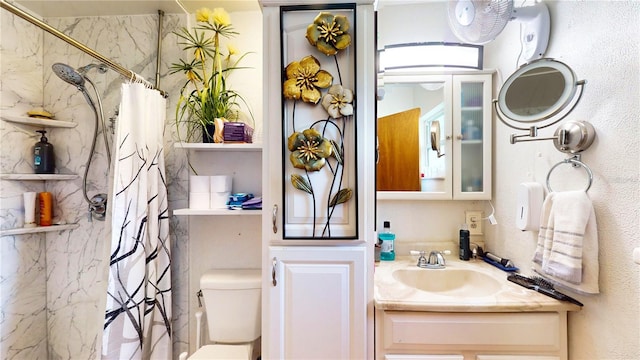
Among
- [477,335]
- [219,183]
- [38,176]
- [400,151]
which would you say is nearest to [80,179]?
[38,176]

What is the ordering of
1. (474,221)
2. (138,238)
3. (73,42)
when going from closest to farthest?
(73,42), (138,238), (474,221)

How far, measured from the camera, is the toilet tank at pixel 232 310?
1.36m

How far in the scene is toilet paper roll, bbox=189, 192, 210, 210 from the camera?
134cm

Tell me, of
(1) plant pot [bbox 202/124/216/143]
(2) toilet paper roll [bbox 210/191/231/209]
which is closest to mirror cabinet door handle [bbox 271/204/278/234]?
A: (2) toilet paper roll [bbox 210/191/231/209]

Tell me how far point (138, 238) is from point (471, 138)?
6.27 ft

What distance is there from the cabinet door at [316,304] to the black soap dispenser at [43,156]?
5.04 ft

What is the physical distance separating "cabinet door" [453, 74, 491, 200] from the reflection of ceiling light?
97 millimetres

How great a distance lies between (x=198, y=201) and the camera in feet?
4.41

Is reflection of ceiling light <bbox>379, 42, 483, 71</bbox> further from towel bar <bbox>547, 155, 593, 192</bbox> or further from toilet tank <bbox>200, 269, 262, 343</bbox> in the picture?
toilet tank <bbox>200, 269, 262, 343</bbox>

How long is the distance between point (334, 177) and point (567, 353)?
3.85 feet

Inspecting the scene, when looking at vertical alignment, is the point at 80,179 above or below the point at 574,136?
below

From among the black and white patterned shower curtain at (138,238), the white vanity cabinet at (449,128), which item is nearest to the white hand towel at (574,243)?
the white vanity cabinet at (449,128)

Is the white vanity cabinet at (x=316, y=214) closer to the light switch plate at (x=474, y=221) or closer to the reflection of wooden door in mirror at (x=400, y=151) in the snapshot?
the reflection of wooden door in mirror at (x=400, y=151)

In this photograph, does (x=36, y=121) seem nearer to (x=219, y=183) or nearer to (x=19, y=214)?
(x=19, y=214)
